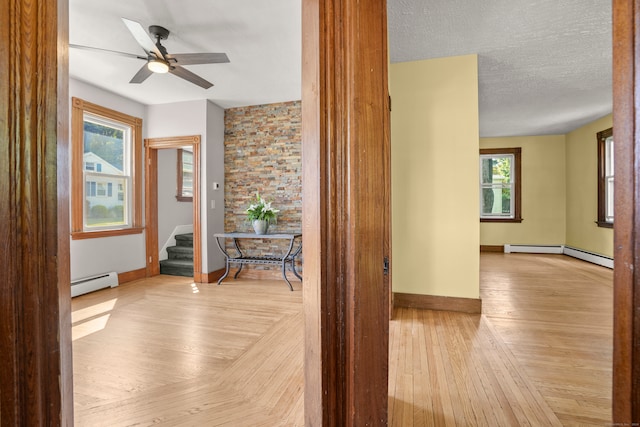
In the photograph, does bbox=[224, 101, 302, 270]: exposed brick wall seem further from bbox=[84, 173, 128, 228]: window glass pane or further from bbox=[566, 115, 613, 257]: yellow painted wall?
bbox=[566, 115, 613, 257]: yellow painted wall

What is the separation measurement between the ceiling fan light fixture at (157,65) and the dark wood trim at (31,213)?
2.28 metres

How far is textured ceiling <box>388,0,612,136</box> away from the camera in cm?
232

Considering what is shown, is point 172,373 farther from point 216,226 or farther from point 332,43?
point 216,226

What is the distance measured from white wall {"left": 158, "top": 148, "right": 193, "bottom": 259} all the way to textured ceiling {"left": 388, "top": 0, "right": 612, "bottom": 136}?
15.0 ft

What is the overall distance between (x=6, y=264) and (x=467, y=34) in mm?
3291

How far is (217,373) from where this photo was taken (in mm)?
1945

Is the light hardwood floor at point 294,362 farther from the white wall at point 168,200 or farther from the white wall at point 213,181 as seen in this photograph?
the white wall at point 168,200

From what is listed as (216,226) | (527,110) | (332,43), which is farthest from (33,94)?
(527,110)

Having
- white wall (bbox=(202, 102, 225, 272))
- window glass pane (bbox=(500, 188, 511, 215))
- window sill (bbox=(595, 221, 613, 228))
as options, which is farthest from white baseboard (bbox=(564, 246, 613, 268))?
white wall (bbox=(202, 102, 225, 272))

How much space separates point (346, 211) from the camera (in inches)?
36.2

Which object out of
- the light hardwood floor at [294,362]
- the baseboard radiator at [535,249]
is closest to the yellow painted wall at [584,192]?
the baseboard radiator at [535,249]

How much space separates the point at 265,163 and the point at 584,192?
6.15 meters

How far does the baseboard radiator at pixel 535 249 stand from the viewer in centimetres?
643

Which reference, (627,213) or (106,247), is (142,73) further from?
(627,213)
